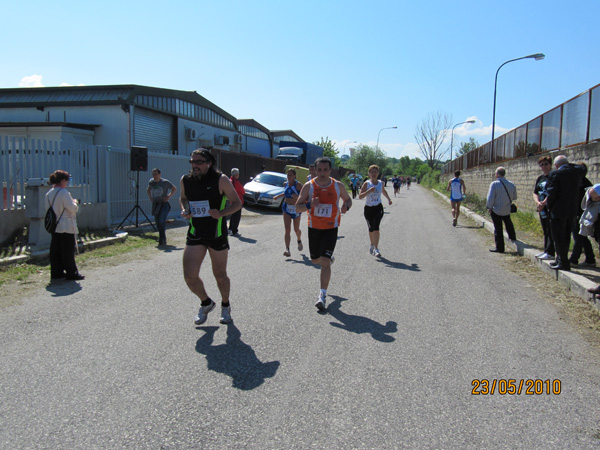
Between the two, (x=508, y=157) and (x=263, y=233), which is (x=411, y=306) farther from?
(x=508, y=157)

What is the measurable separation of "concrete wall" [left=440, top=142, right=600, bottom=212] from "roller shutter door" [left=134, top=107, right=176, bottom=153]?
759 inches

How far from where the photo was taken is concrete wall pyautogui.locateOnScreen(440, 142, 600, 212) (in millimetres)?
9311

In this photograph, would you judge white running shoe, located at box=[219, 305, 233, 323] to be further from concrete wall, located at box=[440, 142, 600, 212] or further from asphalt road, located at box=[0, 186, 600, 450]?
concrete wall, located at box=[440, 142, 600, 212]

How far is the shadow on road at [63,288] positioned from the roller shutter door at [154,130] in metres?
20.7

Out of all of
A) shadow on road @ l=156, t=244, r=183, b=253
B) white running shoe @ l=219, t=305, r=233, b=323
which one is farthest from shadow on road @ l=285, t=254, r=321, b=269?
white running shoe @ l=219, t=305, r=233, b=323

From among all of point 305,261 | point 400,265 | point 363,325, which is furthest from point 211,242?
point 400,265

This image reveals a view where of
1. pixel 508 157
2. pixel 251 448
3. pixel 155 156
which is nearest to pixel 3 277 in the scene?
pixel 251 448

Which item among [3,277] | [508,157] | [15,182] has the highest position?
[508,157]

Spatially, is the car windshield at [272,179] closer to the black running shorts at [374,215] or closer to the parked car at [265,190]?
the parked car at [265,190]

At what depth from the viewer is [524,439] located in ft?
9.09

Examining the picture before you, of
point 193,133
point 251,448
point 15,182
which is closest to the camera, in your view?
point 251,448

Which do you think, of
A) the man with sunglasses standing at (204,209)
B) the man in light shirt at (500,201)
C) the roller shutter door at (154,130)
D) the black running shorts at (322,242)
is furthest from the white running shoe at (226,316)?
the roller shutter door at (154,130)

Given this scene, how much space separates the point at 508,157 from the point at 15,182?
1776cm

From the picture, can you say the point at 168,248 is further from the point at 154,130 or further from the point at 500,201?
the point at 154,130
